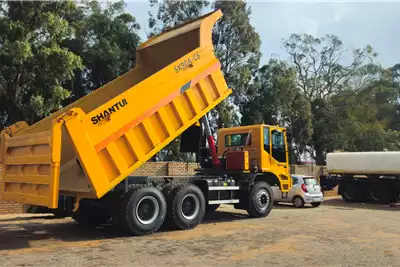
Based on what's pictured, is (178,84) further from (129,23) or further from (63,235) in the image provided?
(129,23)

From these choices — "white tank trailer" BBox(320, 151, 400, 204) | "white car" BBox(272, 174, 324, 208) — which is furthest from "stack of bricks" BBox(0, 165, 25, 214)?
"white tank trailer" BBox(320, 151, 400, 204)

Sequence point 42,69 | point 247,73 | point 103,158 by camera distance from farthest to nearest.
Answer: point 247,73, point 42,69, point 103,158

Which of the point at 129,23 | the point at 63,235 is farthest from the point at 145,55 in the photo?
the point at 129,23

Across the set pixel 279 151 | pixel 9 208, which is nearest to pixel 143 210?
pixel 279 151

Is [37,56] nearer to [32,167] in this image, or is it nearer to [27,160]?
[27,160]

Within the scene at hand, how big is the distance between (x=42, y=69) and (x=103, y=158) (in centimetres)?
895

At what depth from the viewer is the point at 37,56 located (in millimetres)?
15125

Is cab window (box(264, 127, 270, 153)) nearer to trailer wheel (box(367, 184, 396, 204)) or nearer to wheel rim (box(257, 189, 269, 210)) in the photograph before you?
wheel rim (box(257, 189, 269, 210))

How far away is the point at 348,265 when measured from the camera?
6844 mm

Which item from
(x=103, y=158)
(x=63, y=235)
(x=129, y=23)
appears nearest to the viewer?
(x=103, y=158)

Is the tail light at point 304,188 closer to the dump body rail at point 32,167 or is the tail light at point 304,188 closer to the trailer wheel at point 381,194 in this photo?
the trailer wheel at point 381,194

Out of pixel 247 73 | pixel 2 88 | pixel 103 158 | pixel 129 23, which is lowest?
pixel 103 158

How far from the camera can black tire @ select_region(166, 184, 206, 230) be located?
984 centimetres

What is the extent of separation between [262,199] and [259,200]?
0.19m
